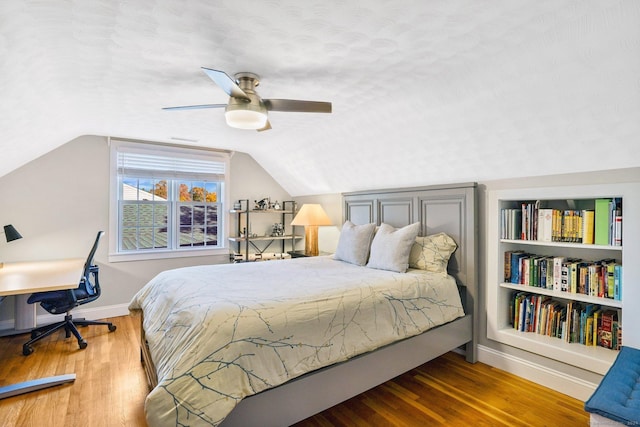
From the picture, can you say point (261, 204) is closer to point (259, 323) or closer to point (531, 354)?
point (259, 323)

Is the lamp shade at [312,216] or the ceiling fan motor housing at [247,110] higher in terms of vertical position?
the ceiling fan motor housing at [247,110]

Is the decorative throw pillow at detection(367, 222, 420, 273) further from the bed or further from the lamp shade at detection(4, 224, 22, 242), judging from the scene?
the lamp shade at detection(4, 224, 22, 242)

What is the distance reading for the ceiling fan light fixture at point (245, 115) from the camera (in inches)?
78.0

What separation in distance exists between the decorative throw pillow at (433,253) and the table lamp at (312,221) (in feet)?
5.20

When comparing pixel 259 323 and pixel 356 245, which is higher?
pixel 356 245

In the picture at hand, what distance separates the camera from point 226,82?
68.3 inches

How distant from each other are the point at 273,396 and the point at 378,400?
979mm

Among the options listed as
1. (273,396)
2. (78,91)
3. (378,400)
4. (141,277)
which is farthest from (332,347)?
(141,277)

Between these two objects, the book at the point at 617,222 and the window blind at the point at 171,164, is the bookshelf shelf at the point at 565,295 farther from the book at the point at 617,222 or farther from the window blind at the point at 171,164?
the window blind at the point at 171,164

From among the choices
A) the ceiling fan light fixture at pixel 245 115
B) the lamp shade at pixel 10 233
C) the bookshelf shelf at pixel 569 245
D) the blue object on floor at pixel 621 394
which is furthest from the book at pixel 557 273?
the lamp shade at pixel 10 233

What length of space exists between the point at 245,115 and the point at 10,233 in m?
3.04

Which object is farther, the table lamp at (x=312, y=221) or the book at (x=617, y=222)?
the table lamp at (x=312, y=221)

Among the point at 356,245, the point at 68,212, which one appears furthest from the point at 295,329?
the point at 68,212

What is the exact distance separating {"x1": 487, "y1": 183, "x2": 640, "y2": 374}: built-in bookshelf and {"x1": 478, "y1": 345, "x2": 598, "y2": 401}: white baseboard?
13 cm
